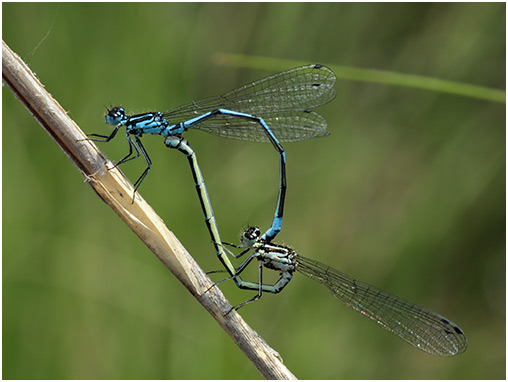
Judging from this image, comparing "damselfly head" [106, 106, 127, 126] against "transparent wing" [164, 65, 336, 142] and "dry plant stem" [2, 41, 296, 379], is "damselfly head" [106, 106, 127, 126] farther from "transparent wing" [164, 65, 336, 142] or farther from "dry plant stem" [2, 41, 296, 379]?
"dry plant stem" [2, 41, 296, 379]

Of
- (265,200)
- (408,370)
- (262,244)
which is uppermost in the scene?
(265,200)

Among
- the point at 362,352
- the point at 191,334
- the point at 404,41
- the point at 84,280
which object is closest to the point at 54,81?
the point at 84,280

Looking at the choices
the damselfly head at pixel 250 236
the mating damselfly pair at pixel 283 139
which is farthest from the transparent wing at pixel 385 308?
the damselfly head at pixel 250 236

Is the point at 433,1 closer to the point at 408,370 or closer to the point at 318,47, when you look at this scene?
the point at 318,47

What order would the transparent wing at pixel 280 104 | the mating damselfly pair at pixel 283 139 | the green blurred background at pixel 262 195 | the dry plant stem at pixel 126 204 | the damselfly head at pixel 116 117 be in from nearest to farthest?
the dry plant stem at pixel 126 204, the damselfly head at pixel 116 117, the mating damselfly pair at pixel 283 139, the transparent wing at pixel 280 104, the green blurred background at pixel 262 195

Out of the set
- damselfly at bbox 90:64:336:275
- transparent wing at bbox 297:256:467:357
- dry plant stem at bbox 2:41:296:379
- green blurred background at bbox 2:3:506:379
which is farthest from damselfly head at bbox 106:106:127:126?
transparent wing at bbox 297:256:467:357

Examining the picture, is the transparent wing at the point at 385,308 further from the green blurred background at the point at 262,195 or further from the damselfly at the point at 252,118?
the green blurred background at the point at 262,195
